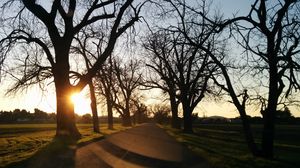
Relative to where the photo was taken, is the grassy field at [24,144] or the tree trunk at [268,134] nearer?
the grassy field at [24,144]

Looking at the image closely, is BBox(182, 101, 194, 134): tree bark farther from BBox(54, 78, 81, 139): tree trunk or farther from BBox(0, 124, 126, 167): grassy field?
BBox(54, 78, 81, 139): tree trunk

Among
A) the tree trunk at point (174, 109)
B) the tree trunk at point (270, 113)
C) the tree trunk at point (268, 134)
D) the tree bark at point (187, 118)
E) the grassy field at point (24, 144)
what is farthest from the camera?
the tree trunk at point (174, 109)

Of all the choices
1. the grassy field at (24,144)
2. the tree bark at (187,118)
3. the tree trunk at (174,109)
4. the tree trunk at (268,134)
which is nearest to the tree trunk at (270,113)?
the tree trunk at (268,134)

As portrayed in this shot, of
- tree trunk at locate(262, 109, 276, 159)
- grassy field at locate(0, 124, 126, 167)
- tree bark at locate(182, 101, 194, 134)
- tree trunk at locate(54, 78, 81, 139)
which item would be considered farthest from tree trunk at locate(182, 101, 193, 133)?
tree trunk at locate(262, 109, 276, 159)

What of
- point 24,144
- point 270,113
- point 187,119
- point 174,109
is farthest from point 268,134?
point 174,109

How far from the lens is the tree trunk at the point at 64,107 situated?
2442cm

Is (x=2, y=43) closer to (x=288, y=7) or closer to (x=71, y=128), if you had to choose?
(x=71, y=128)

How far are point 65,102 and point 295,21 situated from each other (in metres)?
13.5

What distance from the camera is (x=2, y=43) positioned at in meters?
22.6

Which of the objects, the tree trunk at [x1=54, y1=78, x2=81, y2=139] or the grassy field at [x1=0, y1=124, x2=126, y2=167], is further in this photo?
the tree trunk at [x1=54, y1=78, x2=81, y2=139]

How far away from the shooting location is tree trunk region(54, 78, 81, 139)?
2442cm

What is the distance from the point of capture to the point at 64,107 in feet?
80.3

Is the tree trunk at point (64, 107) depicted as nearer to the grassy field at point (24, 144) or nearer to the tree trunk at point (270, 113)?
the grassy field at point (24, 144)

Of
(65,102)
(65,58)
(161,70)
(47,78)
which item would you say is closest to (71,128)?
(65,102)
